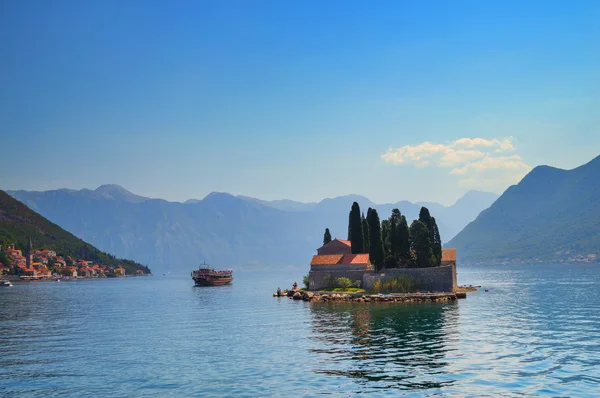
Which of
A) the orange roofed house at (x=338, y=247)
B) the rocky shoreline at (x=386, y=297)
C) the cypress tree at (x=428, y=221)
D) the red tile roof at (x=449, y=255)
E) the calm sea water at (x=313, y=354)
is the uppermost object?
the cypress tree at (x=428, y=221)

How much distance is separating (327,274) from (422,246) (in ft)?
56.8

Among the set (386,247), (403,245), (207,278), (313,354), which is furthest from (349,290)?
(207,278)

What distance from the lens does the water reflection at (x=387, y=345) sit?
3092 cm

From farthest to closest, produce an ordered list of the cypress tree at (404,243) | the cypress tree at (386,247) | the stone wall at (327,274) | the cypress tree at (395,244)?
the stone wall at (327,274), the cypress tree at (386,247), the cypress tree at (395,244), the cypress tree at (404,243)

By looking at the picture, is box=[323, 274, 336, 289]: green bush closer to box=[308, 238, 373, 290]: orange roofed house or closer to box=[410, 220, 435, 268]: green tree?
box=[308, 238, 373, 290]: orange roofed house

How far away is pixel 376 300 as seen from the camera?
80.2 metres


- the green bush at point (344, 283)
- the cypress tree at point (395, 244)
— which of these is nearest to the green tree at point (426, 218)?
the cypress tree at point (395, 244)

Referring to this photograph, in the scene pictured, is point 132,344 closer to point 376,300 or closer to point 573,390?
point 573,390

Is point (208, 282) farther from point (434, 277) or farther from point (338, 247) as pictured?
point (434, 277)

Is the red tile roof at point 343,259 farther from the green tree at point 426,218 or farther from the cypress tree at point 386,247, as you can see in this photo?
the green tree at point 426,218

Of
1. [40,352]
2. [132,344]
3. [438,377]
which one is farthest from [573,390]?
[40,352]

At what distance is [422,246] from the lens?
3514 inches

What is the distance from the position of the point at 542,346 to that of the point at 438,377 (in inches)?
537

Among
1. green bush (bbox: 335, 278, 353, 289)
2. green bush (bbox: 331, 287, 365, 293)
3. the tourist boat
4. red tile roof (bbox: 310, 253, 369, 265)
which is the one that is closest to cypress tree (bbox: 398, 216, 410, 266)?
red tile roof (bbox: 310, 253, 369, 265)
